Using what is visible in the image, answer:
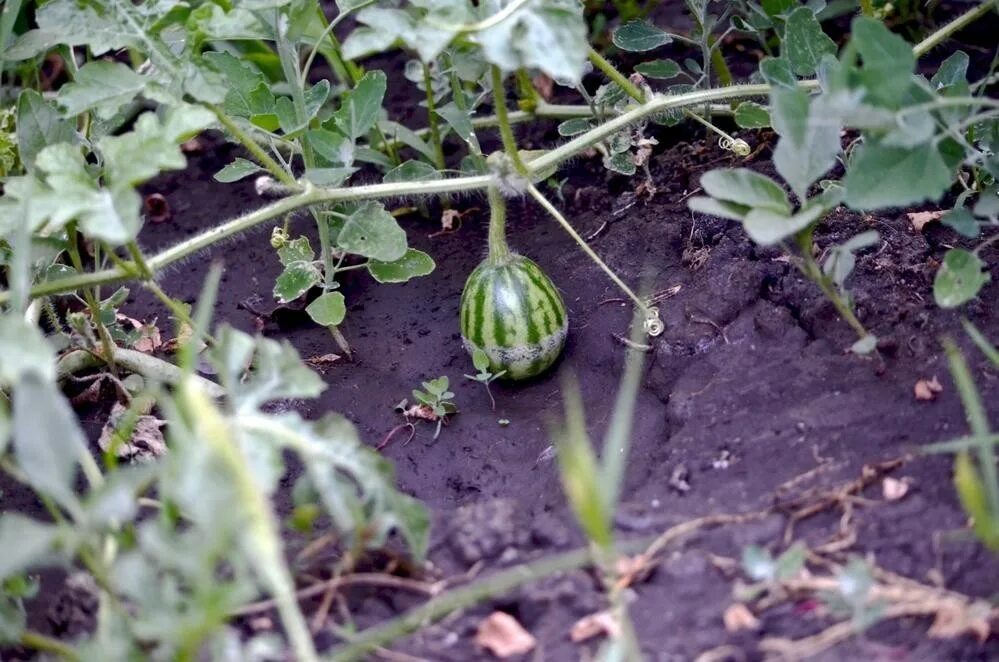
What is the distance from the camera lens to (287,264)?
249 cm

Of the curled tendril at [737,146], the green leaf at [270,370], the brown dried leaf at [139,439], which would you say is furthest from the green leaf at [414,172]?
the green leaf at [270,370]

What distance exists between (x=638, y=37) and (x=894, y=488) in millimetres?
1433

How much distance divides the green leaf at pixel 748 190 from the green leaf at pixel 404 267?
836 millimetres

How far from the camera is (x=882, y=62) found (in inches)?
66.3

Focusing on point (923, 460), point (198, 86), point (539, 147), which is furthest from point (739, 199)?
point (539, 147)

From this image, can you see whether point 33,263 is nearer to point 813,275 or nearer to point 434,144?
point 434,144

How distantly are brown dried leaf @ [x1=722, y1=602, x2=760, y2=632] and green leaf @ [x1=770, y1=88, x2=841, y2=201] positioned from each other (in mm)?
736

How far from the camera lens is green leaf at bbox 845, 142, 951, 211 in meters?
1.73

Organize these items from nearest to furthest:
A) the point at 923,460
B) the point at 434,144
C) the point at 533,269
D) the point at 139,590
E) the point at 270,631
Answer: the point at 139,590 < the point at 270,631 < the point at 923,460 < the point at 533,269 < the point at 434,144

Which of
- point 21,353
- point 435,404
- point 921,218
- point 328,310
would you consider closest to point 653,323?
point 435,404

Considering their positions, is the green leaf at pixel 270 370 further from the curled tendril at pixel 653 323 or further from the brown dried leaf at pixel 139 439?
the curled tendril at pixel 653 323

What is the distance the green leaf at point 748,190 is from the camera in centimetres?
177

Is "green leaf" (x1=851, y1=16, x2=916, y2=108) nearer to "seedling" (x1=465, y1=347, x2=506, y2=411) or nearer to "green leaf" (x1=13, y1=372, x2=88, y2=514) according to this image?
"seedling" (x1=465, y1=347, x2=506, y2=411)

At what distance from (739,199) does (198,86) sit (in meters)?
1.03
